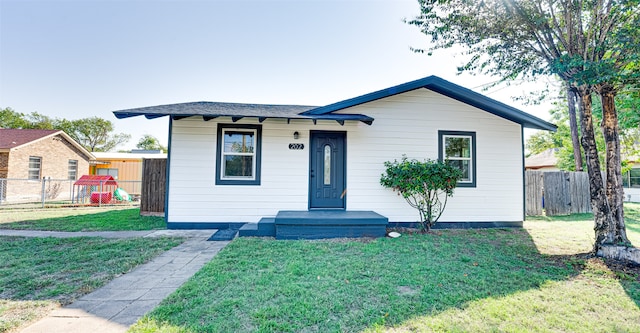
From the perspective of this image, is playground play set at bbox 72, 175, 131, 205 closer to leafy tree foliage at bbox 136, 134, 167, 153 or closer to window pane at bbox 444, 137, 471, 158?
window pane at bbox 444, 137, 471, 158

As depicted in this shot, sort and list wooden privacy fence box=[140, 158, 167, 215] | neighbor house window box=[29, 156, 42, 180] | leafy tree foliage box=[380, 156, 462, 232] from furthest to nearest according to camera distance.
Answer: neighbor house window box=[29, 156, 42, 180] → wooden privacy fence box=[140, 158, 167, 215] → leafy tree foliage box=[380, 156, 462, 232]

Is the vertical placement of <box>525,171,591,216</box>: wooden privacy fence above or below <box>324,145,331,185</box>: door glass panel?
below

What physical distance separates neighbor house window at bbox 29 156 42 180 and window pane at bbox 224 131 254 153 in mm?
14642

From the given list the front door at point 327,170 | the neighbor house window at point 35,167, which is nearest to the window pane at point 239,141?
the front door at point 327,170

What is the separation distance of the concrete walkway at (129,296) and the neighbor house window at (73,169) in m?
17.0

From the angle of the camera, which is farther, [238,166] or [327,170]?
Result: [327,170]

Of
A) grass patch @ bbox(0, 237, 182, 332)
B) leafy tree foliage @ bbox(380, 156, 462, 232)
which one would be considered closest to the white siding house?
leafy tree foliage @ bbox(380, 156, 462, 232)

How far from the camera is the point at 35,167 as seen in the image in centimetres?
1419

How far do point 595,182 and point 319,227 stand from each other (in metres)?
4.57

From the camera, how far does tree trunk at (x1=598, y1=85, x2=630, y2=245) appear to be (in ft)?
13.6

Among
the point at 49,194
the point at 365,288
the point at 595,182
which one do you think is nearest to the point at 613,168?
the point at 595,182

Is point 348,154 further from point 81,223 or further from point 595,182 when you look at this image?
point 81,223

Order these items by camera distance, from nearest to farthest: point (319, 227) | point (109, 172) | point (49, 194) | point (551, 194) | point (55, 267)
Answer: point (55, 267) < point (319, 227) < point (551, 194) < point (49, 194) < point (109, 172)

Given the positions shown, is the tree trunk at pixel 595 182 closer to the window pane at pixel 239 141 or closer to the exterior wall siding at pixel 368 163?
the exterior wall siding at pixel 368 163
